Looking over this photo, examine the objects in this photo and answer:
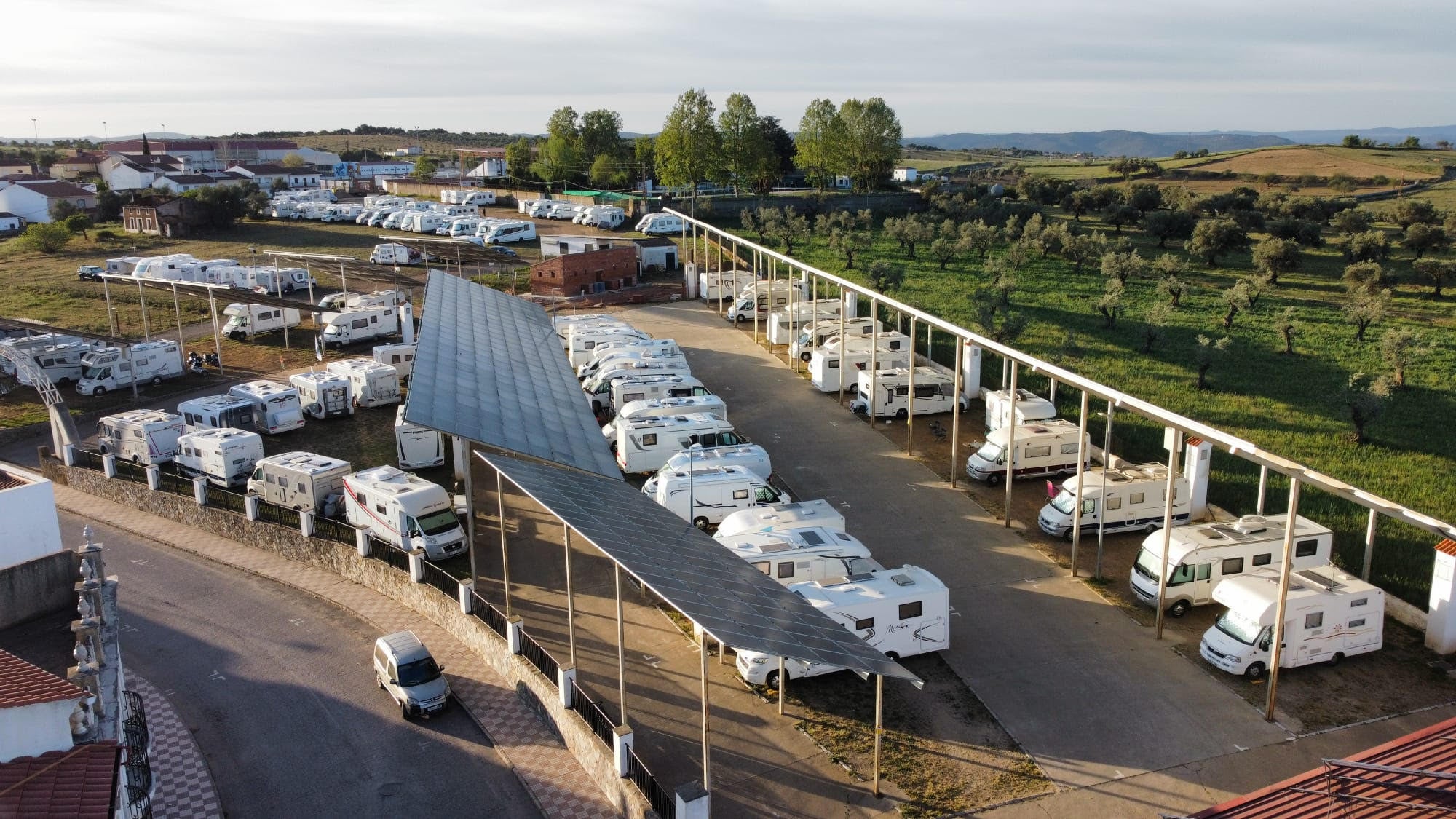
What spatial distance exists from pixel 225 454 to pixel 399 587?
23.2 ft

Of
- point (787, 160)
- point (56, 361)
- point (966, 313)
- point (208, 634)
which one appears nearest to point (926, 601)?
point (208, 634)

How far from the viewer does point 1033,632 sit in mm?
13430

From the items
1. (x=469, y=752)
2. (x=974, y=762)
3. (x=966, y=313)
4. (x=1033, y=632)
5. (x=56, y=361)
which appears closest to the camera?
(x=974, y=762)

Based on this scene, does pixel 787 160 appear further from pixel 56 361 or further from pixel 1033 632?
pixel 1033 632

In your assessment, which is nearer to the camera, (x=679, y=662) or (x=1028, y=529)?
(x=679, y=662)

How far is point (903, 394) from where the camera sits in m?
22.8

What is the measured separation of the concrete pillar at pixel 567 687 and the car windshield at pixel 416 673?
196cm

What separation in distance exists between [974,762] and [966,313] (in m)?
25.2

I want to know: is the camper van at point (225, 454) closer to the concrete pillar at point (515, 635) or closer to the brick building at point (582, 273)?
the concrete pillar at point (515, 635)

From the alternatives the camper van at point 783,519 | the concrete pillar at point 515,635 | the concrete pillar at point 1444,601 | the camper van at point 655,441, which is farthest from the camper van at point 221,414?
the concrete pillar at point 1444,601

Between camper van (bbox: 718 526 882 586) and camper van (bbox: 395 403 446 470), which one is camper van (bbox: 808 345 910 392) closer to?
camper van (bbox: 395 403 446 470)

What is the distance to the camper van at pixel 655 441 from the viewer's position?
19.7m

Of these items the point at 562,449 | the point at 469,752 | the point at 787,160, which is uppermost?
the point at 787,160

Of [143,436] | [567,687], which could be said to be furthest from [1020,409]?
[143,436]
